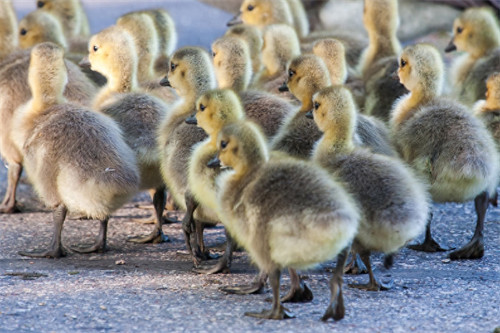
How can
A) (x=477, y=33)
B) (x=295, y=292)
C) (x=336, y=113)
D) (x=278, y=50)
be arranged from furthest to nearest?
(x=477, y=33) → (x=278, y=50) → (x=336, y=113) → (x=295, y=292)

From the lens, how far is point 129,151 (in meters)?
5.28

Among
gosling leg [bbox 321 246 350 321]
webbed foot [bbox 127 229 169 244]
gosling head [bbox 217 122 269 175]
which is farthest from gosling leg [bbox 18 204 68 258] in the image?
gosling leg [bbox 321 246 350 321]

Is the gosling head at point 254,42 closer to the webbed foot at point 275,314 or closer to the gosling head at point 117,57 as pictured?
the gosling head at point 117,57

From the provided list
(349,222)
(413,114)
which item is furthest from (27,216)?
(349,222)

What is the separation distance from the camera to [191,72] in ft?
17.4

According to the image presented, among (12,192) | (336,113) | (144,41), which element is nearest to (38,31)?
(144,41)

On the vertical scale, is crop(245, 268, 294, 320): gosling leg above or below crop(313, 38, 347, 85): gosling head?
below

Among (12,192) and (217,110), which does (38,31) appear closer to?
(12,192)

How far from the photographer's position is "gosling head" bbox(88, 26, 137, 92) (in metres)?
5.97

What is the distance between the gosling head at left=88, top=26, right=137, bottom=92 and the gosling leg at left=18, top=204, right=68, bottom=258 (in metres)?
1.10

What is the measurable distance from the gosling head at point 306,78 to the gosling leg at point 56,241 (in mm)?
1466

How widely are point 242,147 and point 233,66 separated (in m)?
1.59

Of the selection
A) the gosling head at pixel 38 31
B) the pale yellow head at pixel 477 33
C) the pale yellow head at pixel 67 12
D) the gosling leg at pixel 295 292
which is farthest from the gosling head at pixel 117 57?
the pale yellow head at pixel 477 33

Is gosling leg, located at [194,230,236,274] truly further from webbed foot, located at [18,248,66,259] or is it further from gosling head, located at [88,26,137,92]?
gosling head, located at [88,26,137,92]
